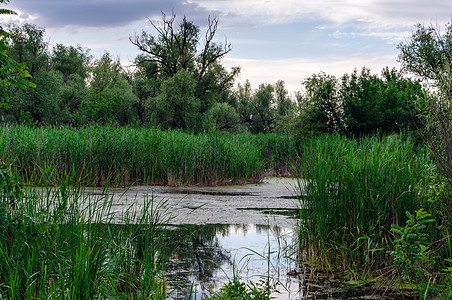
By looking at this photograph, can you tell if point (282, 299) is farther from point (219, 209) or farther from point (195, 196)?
point (195, 196)

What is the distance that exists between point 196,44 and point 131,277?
2996 centimetres

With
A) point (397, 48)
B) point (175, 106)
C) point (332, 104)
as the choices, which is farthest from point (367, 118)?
point (397, 48)

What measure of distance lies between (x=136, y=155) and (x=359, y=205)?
26.2 feet

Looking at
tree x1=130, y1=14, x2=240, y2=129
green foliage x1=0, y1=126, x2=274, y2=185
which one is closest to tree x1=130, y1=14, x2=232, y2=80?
tree x1=130, y1=14, x2=240, y2=129

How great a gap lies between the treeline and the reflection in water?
3.53m

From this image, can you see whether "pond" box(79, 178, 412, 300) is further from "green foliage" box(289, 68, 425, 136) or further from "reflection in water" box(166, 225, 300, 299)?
"green foliage" box(289, 68, 425, 136)

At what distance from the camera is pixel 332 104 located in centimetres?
1856

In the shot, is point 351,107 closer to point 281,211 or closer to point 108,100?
point 281,211

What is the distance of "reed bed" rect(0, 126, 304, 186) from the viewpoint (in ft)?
36.8

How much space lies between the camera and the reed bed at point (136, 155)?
11.2 meters

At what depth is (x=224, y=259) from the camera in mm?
5215

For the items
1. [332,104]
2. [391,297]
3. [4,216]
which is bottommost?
[391,297]

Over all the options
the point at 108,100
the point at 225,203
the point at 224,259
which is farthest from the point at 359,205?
the point at 108,100

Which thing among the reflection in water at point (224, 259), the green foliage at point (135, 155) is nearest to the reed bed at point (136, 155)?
the green foliage at point (135, 155)
